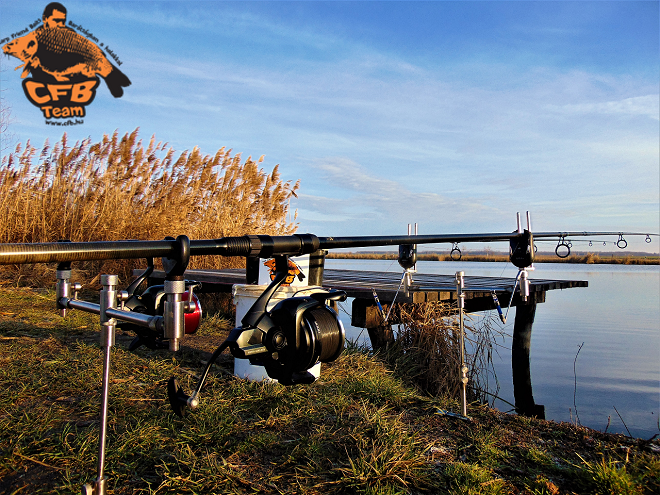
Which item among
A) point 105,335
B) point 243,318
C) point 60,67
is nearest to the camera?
point 243,318

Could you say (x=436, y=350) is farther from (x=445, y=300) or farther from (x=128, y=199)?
(x=128, y=199)

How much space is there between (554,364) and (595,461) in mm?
6113

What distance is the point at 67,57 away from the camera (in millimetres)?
10359

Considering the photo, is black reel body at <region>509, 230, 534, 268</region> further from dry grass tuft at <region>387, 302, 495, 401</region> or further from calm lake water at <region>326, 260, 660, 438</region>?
dry grass tuft at <region>387, 302, 495, 401</region>

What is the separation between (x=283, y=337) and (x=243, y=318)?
0.43 feet

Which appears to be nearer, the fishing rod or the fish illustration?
the fishing rod

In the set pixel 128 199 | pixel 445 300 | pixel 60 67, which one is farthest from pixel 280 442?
pixel 60 67

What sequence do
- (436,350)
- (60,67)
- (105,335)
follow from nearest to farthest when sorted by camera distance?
(105,335) < (436,350) < (60,67)

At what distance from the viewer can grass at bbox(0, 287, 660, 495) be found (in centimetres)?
204

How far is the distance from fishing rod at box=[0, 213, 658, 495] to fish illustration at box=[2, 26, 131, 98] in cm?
992

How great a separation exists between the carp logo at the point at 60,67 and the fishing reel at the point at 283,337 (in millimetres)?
9908

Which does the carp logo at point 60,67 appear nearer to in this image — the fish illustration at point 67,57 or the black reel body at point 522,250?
the fish illustration at point 67,57

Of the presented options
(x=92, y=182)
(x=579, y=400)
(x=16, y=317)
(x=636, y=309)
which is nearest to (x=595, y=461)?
(x=579, y=400)

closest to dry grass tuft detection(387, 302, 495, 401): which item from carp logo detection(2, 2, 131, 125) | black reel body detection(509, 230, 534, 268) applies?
black reel body detection(509, 230, 534, 268)
